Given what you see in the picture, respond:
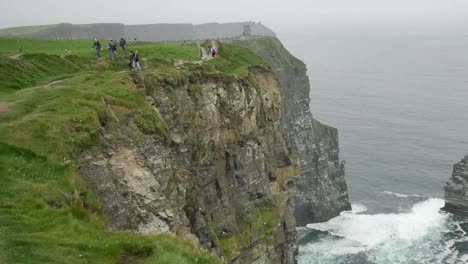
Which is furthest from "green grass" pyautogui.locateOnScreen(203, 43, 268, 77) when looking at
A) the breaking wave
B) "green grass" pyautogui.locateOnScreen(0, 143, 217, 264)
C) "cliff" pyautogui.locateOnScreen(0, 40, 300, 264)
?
the breaking wave

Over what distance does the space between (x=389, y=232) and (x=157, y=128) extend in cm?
6654

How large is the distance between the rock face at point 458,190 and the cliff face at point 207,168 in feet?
164

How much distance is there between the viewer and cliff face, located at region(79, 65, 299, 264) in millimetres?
25547

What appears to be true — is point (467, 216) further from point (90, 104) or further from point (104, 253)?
point (104, 253)

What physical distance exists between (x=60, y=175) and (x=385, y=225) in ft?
255

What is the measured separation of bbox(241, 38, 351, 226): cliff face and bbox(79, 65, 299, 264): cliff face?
119ft

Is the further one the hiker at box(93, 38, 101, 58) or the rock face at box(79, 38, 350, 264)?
the hiker at box(93, 38, 101, 58)

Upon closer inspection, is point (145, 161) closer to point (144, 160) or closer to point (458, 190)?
point (144, 160)

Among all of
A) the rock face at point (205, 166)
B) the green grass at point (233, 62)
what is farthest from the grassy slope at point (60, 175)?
the green grass at point (233, 62)

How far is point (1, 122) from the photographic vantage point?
24969 mm

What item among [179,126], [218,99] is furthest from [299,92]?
[179,126]

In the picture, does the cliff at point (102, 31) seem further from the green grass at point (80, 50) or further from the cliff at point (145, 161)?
the cliff at point (145, 161)

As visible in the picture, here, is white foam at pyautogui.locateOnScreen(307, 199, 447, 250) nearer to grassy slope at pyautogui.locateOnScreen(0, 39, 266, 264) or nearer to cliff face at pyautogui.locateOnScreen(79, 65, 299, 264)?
cliff face at pyautogui.locateOnScreen(79, 65, 299, 264)

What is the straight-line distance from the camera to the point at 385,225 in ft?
295
